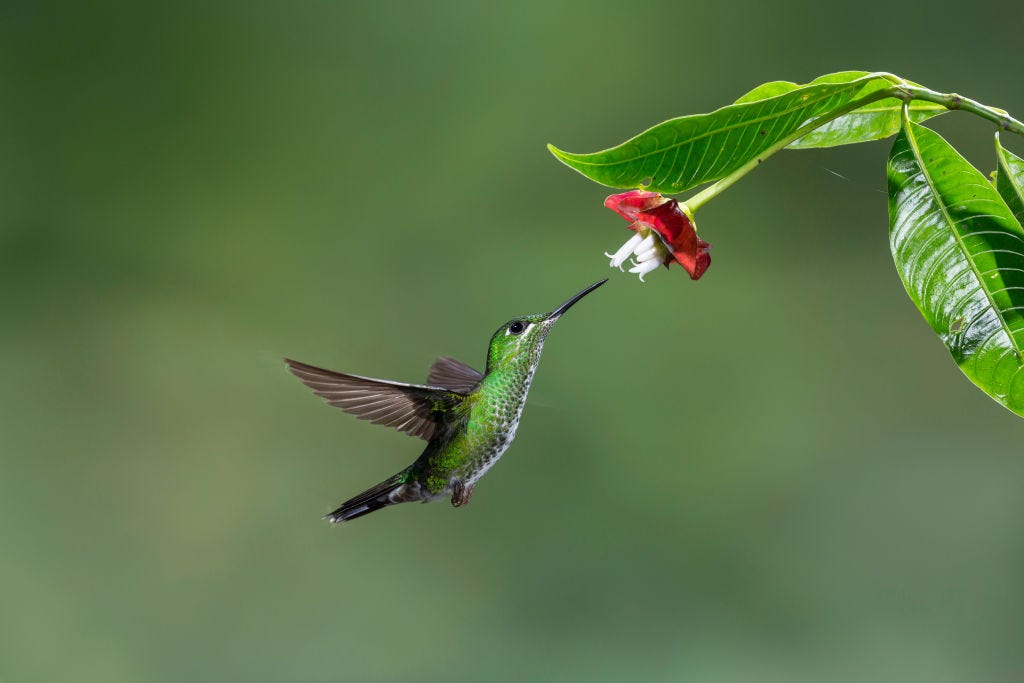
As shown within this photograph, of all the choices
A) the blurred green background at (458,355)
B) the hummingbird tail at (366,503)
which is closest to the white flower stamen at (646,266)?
the hummingbird tail at (366,503)

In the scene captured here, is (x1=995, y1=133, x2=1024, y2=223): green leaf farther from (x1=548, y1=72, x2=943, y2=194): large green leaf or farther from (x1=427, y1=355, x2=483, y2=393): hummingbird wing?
(x1=427, y1=355, x2=483, y2=393): hummingbird wing

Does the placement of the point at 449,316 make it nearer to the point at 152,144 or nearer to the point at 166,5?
the point at 152,144

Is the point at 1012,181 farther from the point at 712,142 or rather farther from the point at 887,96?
the point at 712,142

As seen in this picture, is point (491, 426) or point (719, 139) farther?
point (491, 426)

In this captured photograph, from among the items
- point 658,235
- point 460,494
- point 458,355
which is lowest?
point 460,494

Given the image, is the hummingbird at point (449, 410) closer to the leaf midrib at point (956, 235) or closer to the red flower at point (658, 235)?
the red flower at point (658, 235)

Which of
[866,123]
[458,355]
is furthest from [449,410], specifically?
[458,355]

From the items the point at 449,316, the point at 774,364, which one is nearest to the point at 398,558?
the point at 449,316
